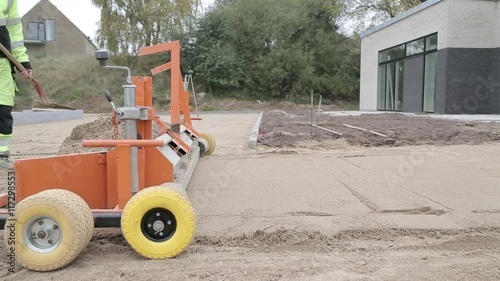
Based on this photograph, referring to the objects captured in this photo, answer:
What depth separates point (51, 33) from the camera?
146 ft

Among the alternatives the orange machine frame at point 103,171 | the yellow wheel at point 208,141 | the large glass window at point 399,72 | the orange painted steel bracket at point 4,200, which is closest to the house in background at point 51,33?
the large glass window at point 399,72

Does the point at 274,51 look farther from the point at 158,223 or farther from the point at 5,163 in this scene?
the point at 158,223

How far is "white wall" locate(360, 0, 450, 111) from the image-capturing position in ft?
54.1

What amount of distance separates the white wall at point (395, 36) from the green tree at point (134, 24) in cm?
1463

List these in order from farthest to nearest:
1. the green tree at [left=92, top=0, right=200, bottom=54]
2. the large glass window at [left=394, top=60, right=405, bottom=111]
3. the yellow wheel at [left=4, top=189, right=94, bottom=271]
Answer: the green tree at [left=92, top=0, right=200, bottom=54] < the large glass window at [left=394, top=60, right=405, bottom=111] < the yellow wheel at [left=4, top=189, right=94, bottom=271]

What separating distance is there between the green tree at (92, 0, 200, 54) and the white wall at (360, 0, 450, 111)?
14.6 meters

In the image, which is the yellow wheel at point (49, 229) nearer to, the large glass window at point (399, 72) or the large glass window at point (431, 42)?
the large glass window at point (399, 72)

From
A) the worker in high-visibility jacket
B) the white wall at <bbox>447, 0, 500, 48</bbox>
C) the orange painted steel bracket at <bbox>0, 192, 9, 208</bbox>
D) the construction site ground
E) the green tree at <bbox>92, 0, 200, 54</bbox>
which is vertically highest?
the green tree at <bbox>92, 0, 200, 54</bbox>

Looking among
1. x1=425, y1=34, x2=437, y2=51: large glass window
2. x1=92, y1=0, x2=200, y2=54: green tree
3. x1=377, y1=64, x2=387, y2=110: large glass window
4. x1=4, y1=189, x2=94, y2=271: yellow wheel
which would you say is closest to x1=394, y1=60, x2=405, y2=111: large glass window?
x1=377, y1=64, x2=387, y2=110: large glass window

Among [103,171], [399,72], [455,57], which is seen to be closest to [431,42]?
[455,57]

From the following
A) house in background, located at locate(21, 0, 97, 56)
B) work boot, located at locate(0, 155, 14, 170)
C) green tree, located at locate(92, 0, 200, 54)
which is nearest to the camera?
work boot, located at locate(0, 155, 14, 170)

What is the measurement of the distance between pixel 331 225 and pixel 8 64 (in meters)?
2.99

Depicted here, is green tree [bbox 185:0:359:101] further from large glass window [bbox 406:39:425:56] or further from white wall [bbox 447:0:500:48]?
white wall [bbox 447:0:500:48]

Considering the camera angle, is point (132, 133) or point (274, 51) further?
point (274, 51)
